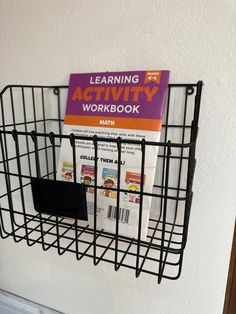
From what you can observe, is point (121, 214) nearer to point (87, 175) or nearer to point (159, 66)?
point (87, 175)

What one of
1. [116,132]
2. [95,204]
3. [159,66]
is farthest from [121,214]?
[159,66]

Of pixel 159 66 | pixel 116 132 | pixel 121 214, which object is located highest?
pixel 159 66

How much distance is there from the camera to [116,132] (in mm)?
464

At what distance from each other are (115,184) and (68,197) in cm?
9

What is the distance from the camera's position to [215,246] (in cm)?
50

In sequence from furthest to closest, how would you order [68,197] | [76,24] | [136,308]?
[136,308] < [76,24] < [68,197]

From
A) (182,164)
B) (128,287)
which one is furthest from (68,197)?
(128,287)

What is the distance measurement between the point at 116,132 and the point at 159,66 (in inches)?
6.0

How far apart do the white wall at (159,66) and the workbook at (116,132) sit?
4 centimetres

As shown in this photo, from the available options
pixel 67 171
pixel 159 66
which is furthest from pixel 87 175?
pixel 159 66

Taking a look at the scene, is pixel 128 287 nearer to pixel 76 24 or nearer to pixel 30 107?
pixel 30 107

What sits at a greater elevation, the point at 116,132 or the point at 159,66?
the point at 159,66

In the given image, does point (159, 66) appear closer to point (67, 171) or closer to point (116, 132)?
point (116, 132)

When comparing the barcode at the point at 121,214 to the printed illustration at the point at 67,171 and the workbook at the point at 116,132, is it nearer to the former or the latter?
the workbook at the point at 116,132
